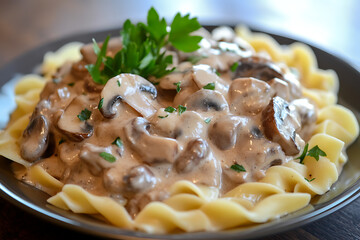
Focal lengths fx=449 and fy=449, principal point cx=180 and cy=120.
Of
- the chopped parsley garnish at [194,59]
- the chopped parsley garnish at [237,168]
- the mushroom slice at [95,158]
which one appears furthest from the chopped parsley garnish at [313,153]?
the mushroom slice at [95,158]

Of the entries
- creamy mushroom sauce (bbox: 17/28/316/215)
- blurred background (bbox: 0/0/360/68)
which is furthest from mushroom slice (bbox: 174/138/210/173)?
blurred background (bbox: 0/0/360/68)

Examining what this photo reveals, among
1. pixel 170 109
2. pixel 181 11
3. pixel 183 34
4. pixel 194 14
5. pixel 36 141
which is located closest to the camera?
pixel 170 109

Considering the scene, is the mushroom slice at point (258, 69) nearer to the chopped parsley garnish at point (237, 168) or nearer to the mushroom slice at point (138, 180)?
the chopped parsley garnish at point (237, 168)

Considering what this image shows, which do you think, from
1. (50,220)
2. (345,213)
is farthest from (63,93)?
(345,213)

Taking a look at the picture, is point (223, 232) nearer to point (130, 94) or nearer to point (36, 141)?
point (130, 94)

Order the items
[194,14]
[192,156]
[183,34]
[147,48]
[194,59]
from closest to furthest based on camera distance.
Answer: [192,156]
[147,48]
[183,34]
[194,59]
[194,14]

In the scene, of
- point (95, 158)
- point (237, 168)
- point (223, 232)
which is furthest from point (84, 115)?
point (223, 232)
